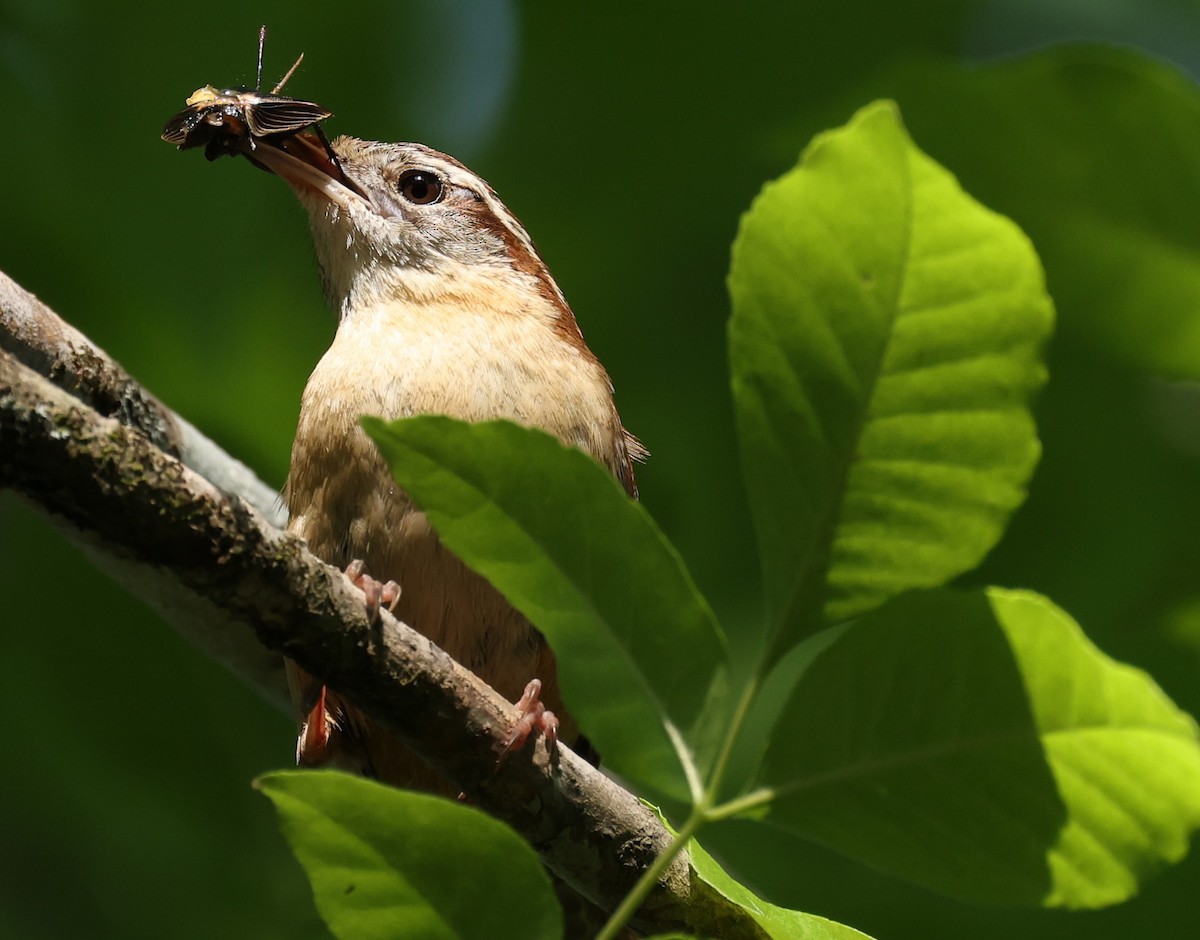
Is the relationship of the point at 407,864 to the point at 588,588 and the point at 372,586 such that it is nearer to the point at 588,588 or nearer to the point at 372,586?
the point at 588,588

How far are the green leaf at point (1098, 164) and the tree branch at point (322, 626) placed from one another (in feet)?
4.43

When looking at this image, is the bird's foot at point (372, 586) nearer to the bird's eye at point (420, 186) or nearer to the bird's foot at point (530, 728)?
the bird's foot at point (530, 728)

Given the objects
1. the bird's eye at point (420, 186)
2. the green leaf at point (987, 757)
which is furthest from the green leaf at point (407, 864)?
the bird's eye at point (420, 186)

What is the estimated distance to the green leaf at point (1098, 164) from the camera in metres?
2.26

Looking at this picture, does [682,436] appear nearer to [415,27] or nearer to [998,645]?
[415,27]

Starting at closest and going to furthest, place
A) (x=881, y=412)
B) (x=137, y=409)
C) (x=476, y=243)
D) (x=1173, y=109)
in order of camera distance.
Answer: (x=881, y=412) → (x=1173, y=109) → (x=137, y=409) → (x=476, y=243)

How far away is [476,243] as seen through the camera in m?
5.39

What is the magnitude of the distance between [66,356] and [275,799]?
2483 millimetres

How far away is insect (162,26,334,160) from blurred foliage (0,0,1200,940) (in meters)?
1.09

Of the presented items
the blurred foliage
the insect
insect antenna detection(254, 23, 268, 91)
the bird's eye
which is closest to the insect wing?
the insect

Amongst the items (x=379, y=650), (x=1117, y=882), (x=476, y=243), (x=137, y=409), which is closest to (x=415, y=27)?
(x=476, y=243)

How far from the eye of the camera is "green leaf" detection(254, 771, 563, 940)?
160 cm

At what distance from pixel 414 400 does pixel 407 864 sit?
257cm

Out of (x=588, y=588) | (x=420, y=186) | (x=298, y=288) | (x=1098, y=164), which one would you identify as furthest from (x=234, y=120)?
(x=588, y=588)
